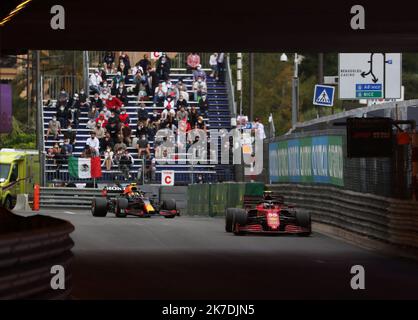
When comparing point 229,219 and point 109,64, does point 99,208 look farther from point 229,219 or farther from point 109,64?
point 109,64

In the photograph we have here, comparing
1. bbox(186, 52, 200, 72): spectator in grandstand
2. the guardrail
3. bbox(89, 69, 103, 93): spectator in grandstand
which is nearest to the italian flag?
the guardrail

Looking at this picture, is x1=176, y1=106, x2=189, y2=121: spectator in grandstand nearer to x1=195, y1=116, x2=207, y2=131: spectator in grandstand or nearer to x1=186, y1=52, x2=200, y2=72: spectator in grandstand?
x1=195, y1=116, x2=207, y2=131: spectator in grandstand

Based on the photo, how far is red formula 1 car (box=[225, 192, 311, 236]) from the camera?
3050 centimetres

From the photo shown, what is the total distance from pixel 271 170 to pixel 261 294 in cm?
2582

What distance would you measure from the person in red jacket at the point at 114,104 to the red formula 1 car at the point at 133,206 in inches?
506

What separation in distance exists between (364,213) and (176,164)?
26001 mm

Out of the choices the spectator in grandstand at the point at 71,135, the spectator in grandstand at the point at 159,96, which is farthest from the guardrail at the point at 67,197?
the spectator in grandstand at the point at 159,96

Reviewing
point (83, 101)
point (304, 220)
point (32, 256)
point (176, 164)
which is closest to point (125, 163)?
point (176, 164)

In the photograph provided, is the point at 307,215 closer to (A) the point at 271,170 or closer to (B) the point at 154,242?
(B) the point at 154,242

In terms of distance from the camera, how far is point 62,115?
189 feet

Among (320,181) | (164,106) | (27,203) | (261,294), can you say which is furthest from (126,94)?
(261,294)

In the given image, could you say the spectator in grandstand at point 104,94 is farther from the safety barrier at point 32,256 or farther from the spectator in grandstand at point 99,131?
the safety barrier at point 32,256

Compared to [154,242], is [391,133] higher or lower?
higher
